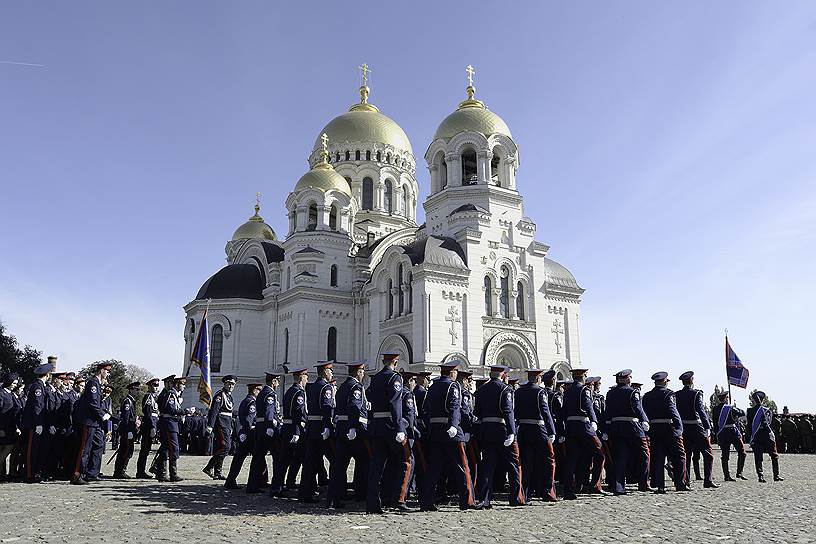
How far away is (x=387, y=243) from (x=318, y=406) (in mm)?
29016

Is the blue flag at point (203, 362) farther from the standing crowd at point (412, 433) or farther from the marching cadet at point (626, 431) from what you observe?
the marching cadet at point (626, 431)

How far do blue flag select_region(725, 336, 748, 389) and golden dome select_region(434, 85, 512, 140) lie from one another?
14298mm

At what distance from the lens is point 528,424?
10367 millimetres

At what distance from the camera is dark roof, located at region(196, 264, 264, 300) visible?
128ft

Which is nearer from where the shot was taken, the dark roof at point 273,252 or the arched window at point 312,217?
the arched window at point 312,217

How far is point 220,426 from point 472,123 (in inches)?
943

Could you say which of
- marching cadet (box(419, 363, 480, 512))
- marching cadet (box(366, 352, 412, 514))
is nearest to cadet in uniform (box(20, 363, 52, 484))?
marching cadet (box(366, 352, 412, 514))

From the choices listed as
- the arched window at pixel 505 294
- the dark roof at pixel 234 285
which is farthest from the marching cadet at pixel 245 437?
the dark roof at pixel 234 285

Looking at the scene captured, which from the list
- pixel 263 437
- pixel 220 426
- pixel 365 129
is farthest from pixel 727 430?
pixel 365 129

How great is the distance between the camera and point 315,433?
10.1 metres

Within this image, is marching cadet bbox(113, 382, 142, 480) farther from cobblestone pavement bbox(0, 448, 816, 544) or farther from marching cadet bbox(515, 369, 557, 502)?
marching cadet bbox(515, 369, 557, 502)

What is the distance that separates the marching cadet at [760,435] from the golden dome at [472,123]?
22.8 m

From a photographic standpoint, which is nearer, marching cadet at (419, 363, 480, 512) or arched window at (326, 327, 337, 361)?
marching cadet at (419, 363, 480, 512)

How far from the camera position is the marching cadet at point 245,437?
11398 mm
